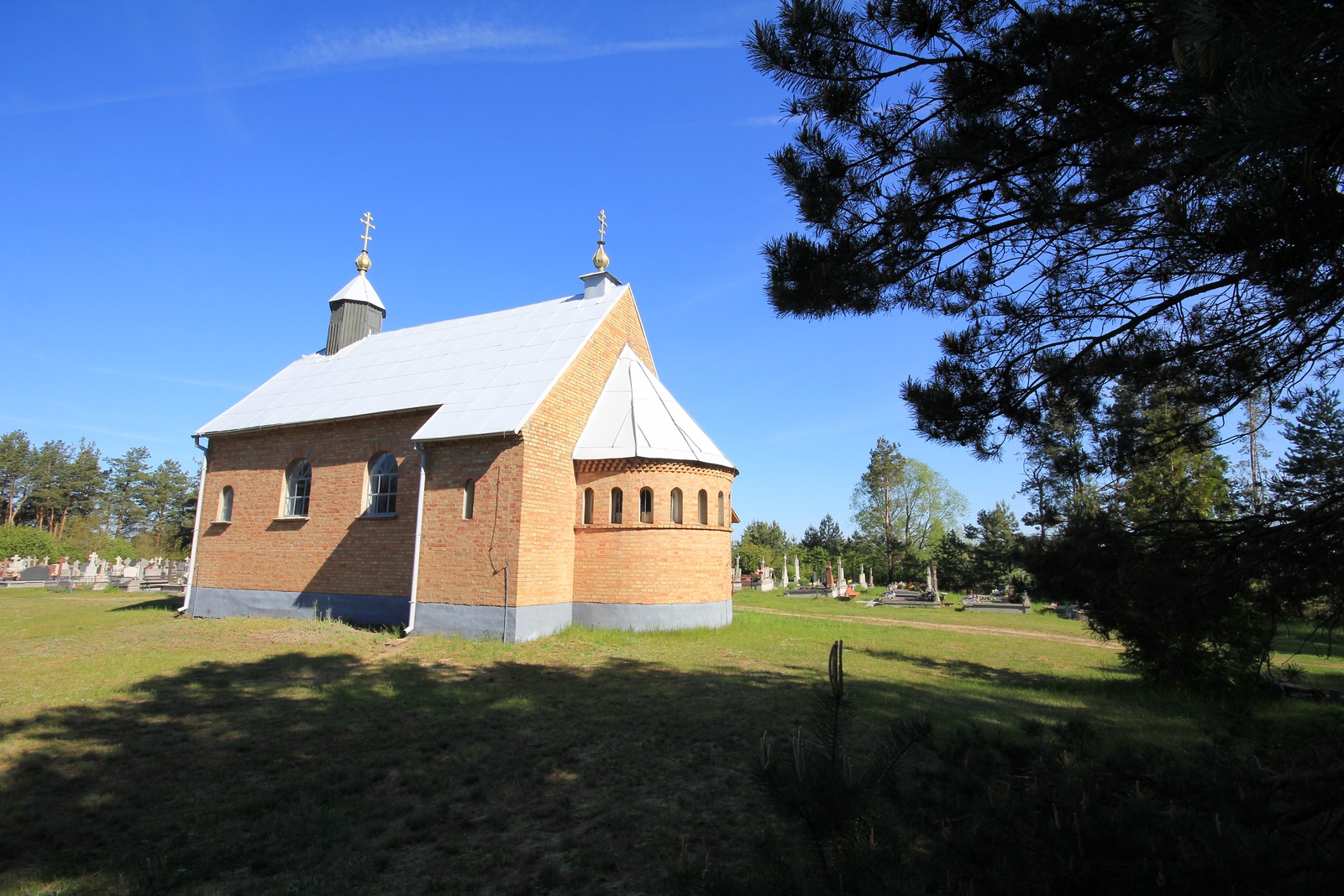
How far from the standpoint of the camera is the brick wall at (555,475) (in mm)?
13359

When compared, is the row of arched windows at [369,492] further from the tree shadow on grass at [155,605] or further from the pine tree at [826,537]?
the pine tree at [826,537]

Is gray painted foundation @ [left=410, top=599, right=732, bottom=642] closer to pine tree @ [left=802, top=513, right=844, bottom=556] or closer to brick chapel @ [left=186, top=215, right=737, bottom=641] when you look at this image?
brick chapel @ [left=186, top=215, right=737, bottom=641]

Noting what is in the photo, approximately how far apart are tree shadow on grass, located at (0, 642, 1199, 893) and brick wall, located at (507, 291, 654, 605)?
13.2 ft

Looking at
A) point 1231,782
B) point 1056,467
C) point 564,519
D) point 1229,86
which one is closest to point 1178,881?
point 1231,782

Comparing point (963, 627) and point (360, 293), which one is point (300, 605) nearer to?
point (360, 293)

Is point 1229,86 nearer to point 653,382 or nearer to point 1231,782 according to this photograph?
point 1231,782

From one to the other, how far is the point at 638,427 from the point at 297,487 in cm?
979

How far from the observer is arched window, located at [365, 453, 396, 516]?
51.3 feet

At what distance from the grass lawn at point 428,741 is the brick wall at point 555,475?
143cm

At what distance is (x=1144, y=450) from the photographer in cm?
516

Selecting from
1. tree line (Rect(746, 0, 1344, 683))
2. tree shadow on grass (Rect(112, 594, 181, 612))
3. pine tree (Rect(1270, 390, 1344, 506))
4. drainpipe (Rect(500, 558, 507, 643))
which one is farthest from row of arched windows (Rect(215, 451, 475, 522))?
pine tree (Rect(1270, 390, 1344, 506))

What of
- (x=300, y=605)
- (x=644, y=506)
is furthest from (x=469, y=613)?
(x=300, y=605)

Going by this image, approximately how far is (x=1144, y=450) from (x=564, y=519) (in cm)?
1157

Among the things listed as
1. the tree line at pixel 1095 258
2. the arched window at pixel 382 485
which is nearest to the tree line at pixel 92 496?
the arched window at pixel 382 485
